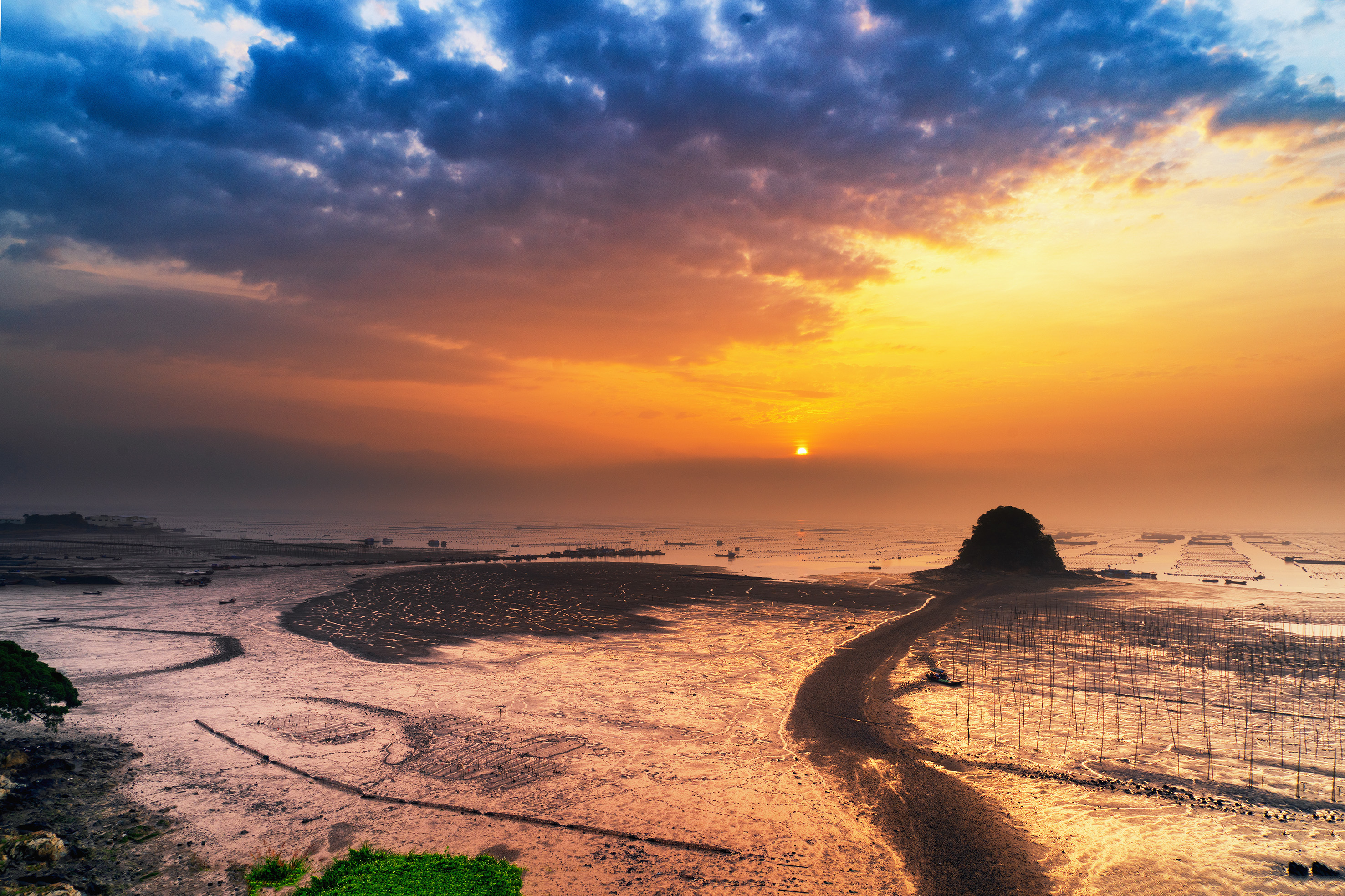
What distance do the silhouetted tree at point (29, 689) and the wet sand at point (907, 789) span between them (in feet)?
72.6

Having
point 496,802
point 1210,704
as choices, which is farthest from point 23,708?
point 1210,704

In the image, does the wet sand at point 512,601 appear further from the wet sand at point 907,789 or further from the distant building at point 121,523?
the distant building at point 121,523

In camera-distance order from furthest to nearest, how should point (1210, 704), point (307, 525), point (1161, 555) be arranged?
point (307, 525), point (1161, 555), point (1210, 704)

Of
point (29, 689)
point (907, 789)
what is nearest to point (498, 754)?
point (907, 789)

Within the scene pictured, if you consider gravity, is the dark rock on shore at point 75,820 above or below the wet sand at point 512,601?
above

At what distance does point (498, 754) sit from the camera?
699 inches

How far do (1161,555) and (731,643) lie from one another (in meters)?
131

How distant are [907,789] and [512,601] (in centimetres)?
3881

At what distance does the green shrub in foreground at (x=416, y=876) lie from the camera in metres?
11.0

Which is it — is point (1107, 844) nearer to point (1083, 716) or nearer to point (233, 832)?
point (1083, 716)

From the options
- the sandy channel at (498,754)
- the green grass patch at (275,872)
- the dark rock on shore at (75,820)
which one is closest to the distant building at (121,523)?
the sandy channel at (498,754)

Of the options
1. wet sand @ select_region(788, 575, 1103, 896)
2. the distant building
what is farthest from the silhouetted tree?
the distant building

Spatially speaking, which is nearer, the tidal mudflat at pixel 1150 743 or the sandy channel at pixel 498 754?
the sandy channel at pixel 498 754

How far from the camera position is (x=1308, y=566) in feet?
313
